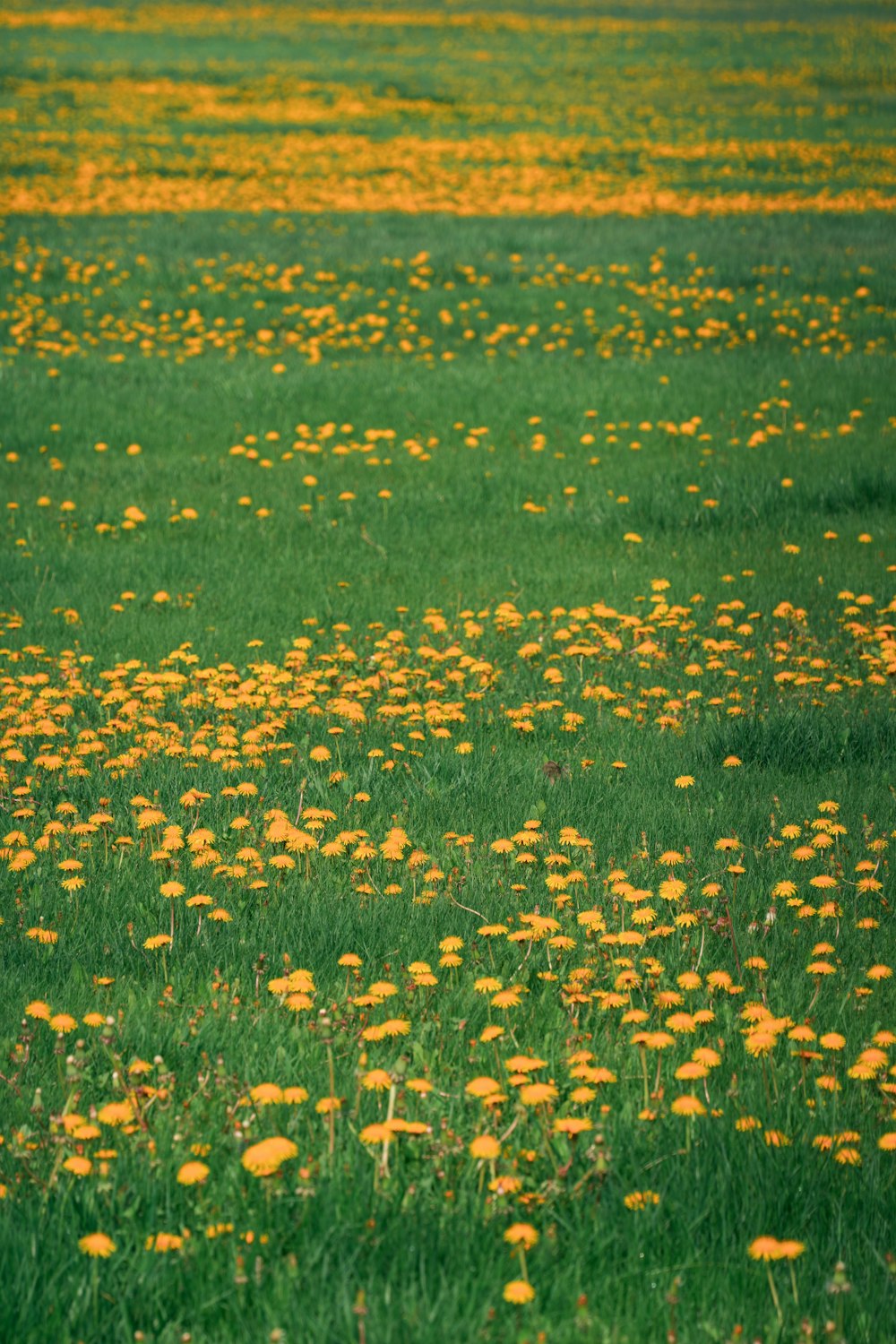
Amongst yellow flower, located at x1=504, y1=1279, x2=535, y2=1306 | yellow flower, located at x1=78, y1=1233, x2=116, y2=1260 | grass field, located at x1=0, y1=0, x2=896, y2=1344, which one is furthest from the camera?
grass field, located at x1=0, y1=0, x2=896, y2=1344

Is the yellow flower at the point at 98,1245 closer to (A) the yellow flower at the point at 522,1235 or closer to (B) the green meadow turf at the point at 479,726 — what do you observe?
(B) the green meadow turf at the point at 479,726

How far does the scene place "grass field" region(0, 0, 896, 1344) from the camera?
2625 millimetres

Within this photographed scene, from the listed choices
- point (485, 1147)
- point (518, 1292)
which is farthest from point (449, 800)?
point (518, 1292)

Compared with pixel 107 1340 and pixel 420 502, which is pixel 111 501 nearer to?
pixel 420 502

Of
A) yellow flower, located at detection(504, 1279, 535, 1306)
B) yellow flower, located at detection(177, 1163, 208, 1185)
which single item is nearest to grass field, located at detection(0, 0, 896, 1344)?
yellow flower, located at detection(504, 1279, 535, 1306)

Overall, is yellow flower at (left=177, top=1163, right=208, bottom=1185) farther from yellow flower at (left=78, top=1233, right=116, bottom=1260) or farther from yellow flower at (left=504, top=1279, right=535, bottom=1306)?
yellow flower at (left=504, top=1279, right=535, bottom=1306)

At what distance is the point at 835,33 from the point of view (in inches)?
1839

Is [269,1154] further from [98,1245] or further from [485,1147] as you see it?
[485,1147]

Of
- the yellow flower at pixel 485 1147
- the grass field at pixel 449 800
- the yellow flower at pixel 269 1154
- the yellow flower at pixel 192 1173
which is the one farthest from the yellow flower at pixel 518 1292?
the yellow flower at pixel 192 1173

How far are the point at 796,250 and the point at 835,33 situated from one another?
36.0m

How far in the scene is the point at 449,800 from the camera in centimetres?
509

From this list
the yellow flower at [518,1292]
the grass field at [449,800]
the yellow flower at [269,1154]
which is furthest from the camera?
the grass field at [449,800]

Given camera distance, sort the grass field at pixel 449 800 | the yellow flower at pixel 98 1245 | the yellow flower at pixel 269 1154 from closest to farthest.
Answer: the yellow flower at pixel 98 1245
the yellow flower at pixel 269 1154
the grass field at pixel 449 800

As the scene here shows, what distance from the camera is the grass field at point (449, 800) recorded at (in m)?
2.62
